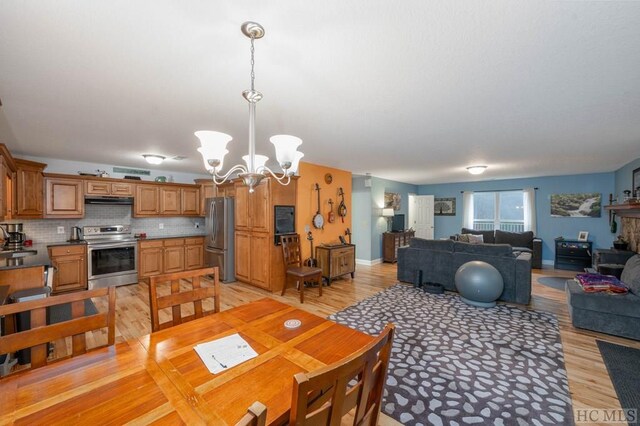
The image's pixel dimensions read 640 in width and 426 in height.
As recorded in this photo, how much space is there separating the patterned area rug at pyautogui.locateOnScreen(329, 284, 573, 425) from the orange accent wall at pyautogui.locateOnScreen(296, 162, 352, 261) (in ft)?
5.81

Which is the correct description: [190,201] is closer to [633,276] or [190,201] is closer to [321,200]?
[321,200]

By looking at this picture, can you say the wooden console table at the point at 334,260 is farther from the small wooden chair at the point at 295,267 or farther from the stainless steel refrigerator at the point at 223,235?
the stainless steel refrigerator at the point at 223,235

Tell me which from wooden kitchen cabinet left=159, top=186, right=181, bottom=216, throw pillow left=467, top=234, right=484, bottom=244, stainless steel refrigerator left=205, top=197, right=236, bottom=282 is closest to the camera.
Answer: stainless steel refrigerator left=205, top=197, right=236, bottom=282

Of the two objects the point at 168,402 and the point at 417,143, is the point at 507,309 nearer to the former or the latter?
the point at 417,143

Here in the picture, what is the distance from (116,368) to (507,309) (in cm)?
450

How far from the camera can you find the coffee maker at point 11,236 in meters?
4.01

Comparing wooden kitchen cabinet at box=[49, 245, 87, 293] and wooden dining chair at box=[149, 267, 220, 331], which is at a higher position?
wooden dining chair at box=[149, 267, 220, 331]

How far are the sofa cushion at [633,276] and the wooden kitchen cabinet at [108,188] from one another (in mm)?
7773

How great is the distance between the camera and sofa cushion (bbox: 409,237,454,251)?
4.63 meters

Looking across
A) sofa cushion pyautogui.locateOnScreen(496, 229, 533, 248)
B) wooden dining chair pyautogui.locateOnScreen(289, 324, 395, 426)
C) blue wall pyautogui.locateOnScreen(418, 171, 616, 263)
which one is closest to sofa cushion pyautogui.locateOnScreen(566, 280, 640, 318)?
wooden dining chair pyautogui.locateOnScreen(289, 324, 395, 426)

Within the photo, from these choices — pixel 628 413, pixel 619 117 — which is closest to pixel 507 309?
pixel 628 413

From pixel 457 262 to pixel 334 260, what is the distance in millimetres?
2118

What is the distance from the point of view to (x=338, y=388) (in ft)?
2.56

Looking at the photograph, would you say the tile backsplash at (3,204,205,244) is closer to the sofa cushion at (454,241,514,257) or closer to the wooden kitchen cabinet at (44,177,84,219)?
the wooden kitchen cabinet at (44,177,84,219)
